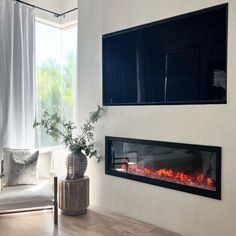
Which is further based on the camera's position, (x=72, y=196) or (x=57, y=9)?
(x=57, y=9)

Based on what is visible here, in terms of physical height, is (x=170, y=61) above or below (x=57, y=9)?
below

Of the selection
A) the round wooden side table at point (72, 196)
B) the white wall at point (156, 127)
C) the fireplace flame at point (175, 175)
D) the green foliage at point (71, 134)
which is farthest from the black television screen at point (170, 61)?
the round wooden side table at point (72, 196)

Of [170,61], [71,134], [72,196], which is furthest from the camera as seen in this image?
[71,134]

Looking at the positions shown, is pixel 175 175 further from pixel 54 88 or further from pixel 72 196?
pixel 54 88

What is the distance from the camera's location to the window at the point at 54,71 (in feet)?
14.0

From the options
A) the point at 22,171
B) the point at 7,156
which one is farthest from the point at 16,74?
the point at 22,171

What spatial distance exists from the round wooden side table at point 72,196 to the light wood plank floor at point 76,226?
8cm

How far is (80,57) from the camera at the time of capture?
3766 millimetres

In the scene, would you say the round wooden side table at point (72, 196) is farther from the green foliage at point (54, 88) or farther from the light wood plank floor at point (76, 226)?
the green foliage at point (54, 88)

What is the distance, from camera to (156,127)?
9.71 feet

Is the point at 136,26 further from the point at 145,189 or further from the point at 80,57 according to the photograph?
the point at 145,189

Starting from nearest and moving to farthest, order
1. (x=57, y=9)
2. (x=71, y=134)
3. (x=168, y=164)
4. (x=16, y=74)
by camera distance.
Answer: (x=168, y=164), (x=71, y=134), (x=16, y=74), (x=57, y=9)

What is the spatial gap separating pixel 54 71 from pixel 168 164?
8.29 feet

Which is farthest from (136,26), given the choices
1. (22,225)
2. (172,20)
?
(22,225)
